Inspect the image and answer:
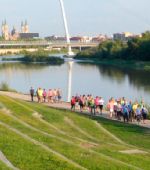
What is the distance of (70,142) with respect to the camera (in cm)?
979

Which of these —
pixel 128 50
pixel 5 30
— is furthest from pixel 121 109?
pixel 5 30

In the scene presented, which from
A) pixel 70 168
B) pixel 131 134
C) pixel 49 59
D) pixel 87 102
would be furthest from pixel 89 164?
pixel 49 59

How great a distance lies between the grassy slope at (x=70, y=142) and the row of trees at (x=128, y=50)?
59.3 metres

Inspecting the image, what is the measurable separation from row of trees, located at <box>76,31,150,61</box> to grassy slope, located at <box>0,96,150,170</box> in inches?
2334

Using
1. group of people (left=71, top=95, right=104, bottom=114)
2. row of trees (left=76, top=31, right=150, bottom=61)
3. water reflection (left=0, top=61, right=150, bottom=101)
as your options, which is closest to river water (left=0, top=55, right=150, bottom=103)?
water reflection (left=0, top=61, right=150, bottom=101)

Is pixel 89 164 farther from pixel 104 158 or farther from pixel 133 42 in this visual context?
pixel 133 42

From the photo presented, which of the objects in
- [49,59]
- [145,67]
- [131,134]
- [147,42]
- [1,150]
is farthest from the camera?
[49,59]

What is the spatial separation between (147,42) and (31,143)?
6735 cm

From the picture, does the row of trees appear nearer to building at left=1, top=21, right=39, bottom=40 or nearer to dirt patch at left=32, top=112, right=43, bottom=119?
dirt patch at left=32, top=112, right=43, bottom=119

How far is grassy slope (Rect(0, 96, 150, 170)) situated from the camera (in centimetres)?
756

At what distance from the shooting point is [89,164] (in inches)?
296

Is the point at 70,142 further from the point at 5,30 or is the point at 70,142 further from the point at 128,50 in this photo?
the point at 5,30

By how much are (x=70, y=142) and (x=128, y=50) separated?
70112mm

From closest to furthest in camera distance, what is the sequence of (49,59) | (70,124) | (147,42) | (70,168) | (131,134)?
1. (70,168)
2. (131,134)
3. (70,124)
4. (147,42)
5. (49,59)
